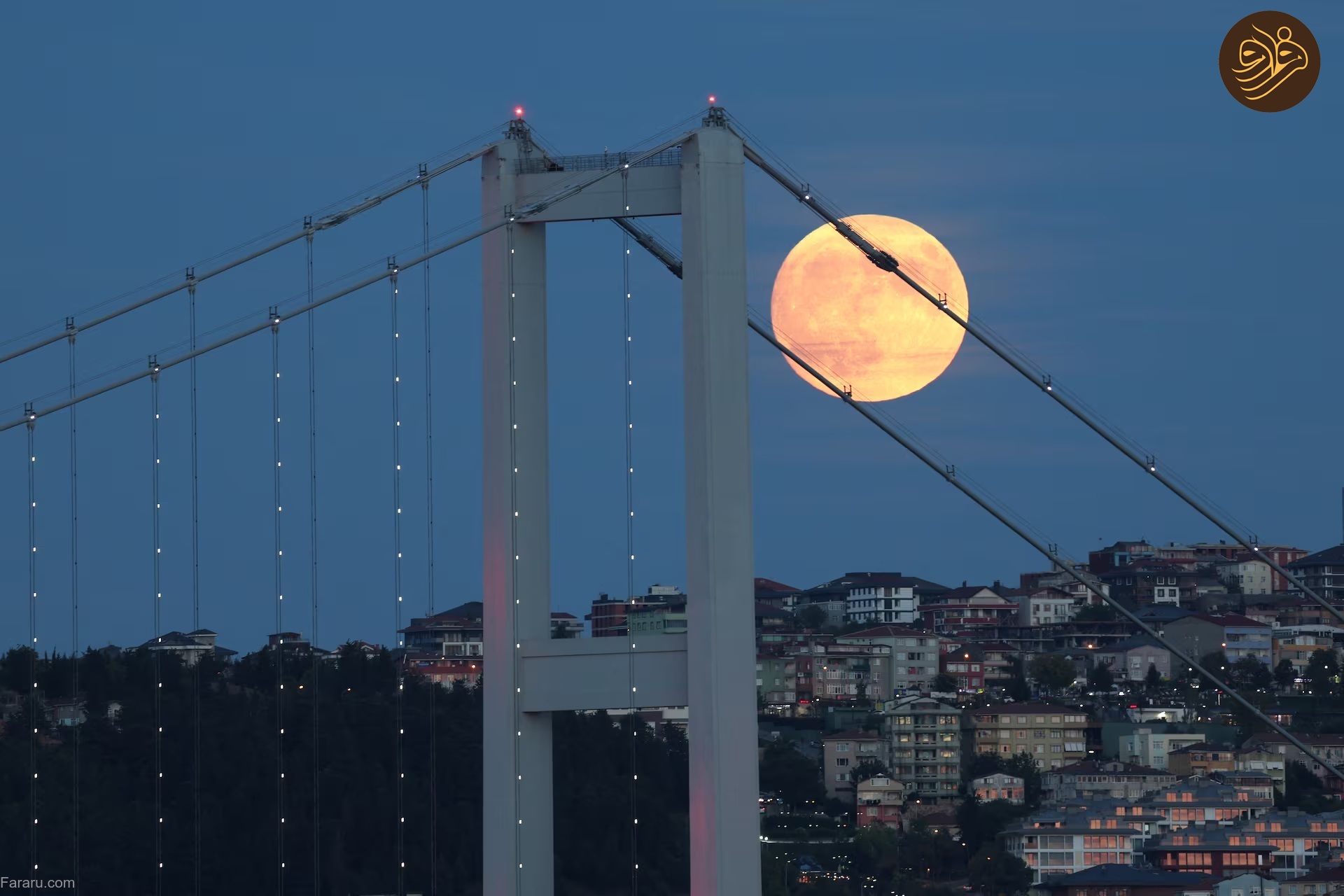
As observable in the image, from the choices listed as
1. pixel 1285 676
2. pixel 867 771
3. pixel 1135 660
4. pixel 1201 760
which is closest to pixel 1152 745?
pixel 1201 760

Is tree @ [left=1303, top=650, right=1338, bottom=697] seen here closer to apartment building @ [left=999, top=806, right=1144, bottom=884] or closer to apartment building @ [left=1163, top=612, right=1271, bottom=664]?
apartment building @ [left=1163, top=612, right=1271, bottom=664]

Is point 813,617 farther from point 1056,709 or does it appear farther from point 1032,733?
point 1032,733

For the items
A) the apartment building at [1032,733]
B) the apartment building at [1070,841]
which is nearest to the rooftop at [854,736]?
the apartment building at [1032,733]

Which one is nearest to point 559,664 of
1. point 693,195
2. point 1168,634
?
point 693,195

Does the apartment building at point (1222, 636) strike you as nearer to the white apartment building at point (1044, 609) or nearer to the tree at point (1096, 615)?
the tree at point (1096, 615)

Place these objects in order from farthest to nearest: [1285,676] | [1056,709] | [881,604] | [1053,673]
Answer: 1. [881,604]
2. [1053,673]
3. [1285,676]
4. [1056,709]

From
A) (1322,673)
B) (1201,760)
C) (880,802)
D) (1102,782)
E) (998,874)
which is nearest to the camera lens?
(998,874)
